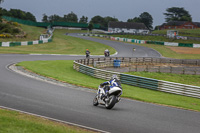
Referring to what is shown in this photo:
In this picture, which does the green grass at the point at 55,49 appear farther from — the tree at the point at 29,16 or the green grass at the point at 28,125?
the tree at the point at 29,16

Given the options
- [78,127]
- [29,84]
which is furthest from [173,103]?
[29,84]

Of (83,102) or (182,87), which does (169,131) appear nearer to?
(83,102)

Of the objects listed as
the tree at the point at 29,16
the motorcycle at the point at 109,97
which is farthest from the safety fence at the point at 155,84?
the tree at the point at 29,16

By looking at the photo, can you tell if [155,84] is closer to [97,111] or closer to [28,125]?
[97,111]

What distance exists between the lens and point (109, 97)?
1289 centimetres

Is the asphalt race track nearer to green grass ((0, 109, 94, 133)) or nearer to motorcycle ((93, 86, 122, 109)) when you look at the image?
motorcycle ((93, 86, 122, 109))

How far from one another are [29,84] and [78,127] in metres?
9.26

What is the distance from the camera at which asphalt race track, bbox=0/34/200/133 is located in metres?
10.8

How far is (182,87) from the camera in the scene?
2044 centimetres

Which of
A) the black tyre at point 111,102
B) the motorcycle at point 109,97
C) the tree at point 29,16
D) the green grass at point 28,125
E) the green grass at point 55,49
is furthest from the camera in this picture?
the tree at point 29,16

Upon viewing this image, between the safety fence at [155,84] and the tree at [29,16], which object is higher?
the tree at [29,16]

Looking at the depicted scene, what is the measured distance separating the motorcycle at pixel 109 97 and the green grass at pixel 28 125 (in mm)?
2953

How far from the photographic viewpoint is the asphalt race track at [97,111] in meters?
10.8

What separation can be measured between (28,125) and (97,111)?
4.10 meters
